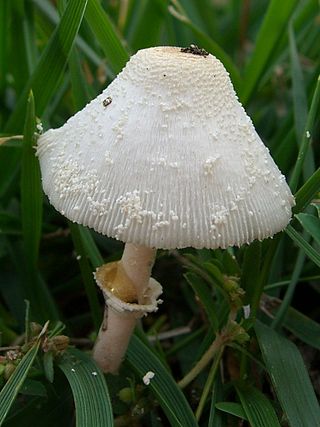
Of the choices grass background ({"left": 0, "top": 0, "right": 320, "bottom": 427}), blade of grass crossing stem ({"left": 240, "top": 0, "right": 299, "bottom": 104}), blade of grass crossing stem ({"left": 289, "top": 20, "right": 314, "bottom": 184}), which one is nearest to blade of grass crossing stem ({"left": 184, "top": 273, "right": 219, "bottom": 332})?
grass background ({"left": 0, "top": 0, "right": 320, "bottom": 427})

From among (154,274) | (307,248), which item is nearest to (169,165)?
(307,248)

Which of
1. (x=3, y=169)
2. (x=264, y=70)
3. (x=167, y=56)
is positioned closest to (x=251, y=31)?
(x=264, y=70)

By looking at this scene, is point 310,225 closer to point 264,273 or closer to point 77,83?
point 264,273

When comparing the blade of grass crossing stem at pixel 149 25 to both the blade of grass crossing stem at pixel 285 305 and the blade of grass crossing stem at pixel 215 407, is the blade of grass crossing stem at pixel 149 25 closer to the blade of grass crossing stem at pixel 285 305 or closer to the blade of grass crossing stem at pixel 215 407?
the blade of grass crossing stem at pixel 285 305

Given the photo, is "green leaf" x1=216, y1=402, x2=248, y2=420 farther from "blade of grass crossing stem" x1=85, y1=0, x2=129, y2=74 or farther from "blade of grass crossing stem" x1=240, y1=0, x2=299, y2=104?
"blade of grass crossing stem" x1=240, y1=0, x2=299, y2=104

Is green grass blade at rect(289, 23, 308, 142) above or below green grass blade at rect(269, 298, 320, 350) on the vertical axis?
above

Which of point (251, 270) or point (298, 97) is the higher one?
point (298, 97)
